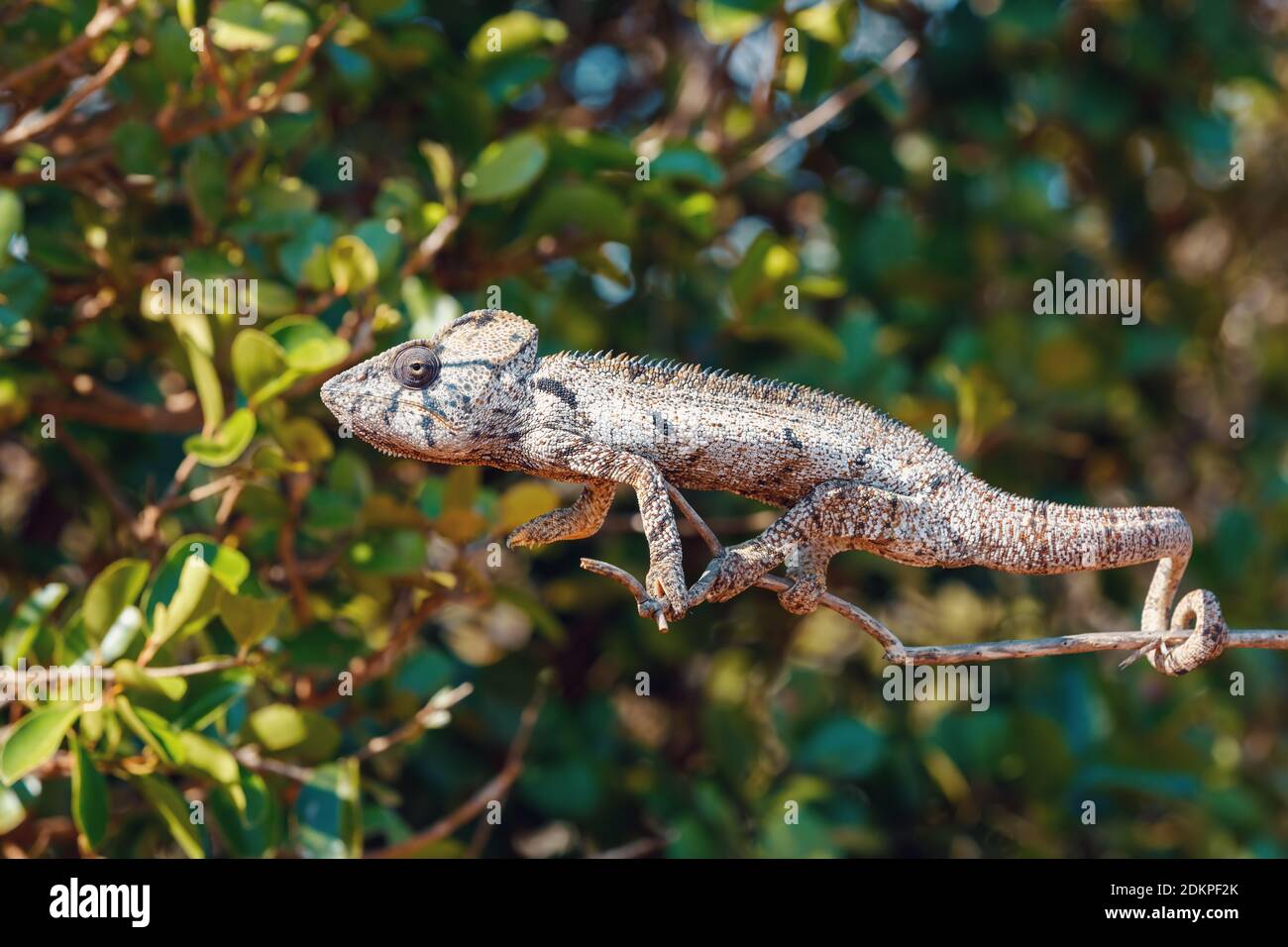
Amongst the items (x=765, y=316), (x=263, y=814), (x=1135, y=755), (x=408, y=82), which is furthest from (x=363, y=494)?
(x=1135, y=755)

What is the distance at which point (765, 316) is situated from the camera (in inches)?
125

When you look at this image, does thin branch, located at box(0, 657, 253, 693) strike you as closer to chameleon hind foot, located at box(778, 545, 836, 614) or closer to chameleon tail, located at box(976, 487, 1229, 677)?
chameleon hind foot, located at box(778, 545, 836, 614)

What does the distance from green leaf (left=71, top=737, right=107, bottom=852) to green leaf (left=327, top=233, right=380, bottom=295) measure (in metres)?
1.02

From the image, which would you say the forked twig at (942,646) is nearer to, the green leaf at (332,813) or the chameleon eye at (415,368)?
the chameleon eye at (415,368)

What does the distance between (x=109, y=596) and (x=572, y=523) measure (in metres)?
1.15

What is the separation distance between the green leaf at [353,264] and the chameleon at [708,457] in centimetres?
85

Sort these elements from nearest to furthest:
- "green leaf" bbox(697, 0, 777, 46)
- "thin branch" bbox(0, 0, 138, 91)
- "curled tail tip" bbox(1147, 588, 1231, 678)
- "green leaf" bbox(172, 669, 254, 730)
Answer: "curled tail tip" bbox(1147, 588, 1231, 678), "green leaf" bbox(172, 669, 254, 730), "thin branch" bbox(0, 0, 138, 91), "green leaf" bbox(697, 0, 777, 46)

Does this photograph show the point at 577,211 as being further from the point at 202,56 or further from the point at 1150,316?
the point at 1150,316

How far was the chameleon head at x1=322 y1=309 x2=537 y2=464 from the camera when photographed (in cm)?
182

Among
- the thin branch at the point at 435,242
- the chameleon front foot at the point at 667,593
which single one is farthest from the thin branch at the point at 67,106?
the chameleon front foot at the point at 667,593

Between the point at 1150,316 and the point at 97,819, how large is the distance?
462 cm

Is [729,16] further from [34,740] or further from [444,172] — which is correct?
[34,740]

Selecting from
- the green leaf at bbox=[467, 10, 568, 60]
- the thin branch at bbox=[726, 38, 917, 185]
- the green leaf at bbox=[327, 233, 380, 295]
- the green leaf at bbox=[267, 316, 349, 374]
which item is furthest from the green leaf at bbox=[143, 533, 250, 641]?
the thin branch at bbox=[726, 38, 917, 185]

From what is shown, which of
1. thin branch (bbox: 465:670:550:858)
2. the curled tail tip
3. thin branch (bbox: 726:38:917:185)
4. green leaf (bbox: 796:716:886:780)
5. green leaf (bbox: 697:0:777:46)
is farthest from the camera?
green leaf (bbox: 796:716:886:780)
